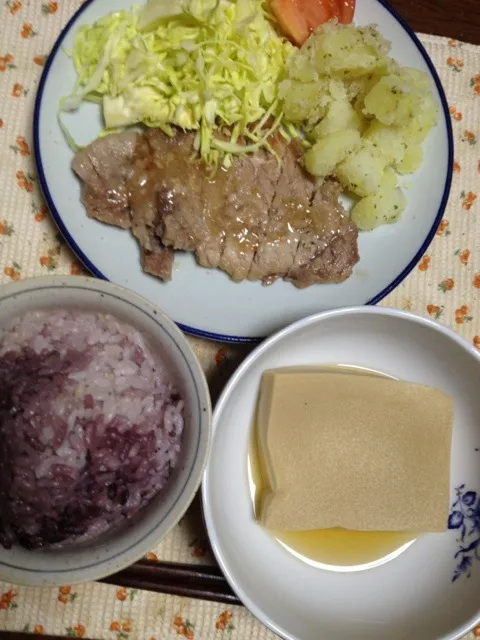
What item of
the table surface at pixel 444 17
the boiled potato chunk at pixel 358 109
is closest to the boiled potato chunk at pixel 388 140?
the boiled potato chunk at pixel 358 109

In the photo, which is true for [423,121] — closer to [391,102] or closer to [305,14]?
[391,102]

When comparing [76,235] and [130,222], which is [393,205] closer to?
[130,222]

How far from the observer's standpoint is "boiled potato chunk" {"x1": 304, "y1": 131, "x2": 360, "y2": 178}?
6.25ft

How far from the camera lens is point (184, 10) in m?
1.90

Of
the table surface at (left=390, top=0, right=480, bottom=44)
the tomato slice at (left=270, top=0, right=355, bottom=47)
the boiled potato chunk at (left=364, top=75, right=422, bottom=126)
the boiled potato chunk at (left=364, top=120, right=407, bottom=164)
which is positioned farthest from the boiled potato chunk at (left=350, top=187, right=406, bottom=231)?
the table surface at (left=390, top=0, right=480, bottom=44)

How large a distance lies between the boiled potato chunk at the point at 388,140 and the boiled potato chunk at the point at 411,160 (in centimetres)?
4

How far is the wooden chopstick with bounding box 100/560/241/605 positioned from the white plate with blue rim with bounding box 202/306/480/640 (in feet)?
0.54

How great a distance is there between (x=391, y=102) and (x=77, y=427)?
1.34 metres

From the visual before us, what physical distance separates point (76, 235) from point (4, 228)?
0.99ft

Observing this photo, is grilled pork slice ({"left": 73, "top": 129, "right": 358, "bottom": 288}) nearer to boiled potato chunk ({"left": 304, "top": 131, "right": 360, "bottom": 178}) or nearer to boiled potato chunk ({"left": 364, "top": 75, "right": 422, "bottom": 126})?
boiled potato chunk ({"left": 304, "top": 131, "right": 360, "bottom": 178})

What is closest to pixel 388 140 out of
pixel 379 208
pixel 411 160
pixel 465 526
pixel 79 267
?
pixel 411 160

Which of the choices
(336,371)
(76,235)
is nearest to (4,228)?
(76,235)

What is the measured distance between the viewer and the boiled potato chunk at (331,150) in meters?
1.91

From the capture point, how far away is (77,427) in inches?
54.6
